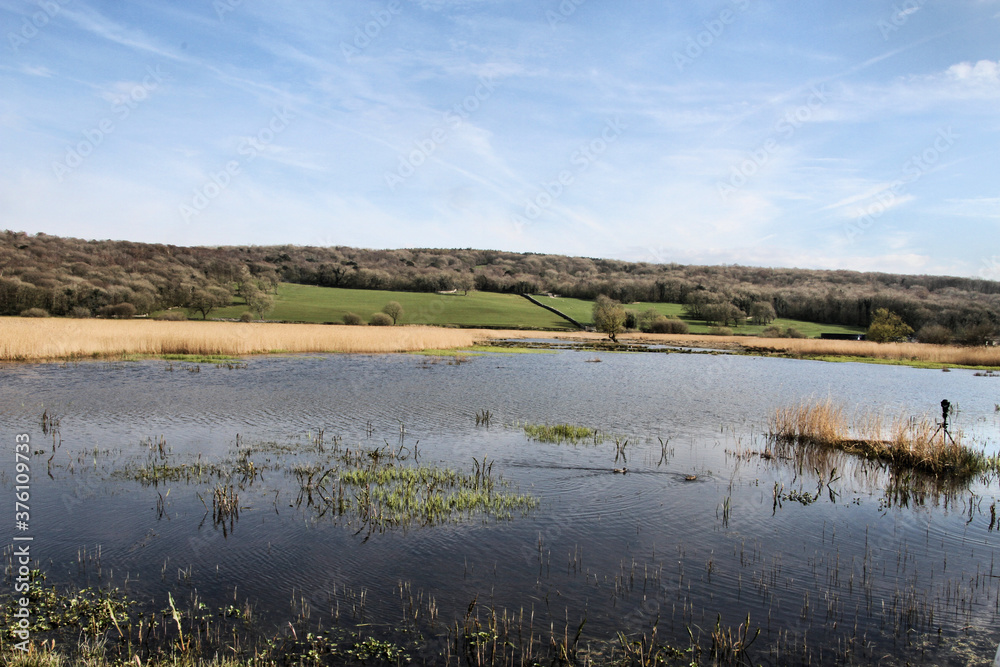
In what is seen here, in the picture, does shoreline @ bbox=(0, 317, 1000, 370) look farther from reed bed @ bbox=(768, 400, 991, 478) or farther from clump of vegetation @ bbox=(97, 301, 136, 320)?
reed bed @ bbox=(768, 400, 991, 478)

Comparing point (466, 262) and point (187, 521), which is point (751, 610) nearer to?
point (187, 521)

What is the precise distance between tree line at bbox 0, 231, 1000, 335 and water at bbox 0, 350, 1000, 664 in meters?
54.8

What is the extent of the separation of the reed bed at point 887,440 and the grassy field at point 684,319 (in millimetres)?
67445

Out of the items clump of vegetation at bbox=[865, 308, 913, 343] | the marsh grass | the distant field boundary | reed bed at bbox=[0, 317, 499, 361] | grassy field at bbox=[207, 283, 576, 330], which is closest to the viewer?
the marsh grass

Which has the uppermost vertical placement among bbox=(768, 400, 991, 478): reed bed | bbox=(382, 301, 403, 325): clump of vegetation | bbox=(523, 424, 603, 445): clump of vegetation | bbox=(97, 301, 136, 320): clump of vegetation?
bbox=(382, 301, 403, 325): clump of vegetation

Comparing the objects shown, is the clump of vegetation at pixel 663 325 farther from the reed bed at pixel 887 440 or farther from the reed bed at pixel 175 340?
the reed bed at pixel 887 440

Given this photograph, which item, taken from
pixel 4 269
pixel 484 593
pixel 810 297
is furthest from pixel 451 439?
pixel 810 297

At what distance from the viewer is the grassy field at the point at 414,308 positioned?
74.8 m

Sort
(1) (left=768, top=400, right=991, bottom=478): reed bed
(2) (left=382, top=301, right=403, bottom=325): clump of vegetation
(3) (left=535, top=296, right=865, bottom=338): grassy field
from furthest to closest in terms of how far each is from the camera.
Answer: (3) (left=535, top=296, right=865, bottom=338): grassy field < (2) (left=382, top=301, right=403, bottom=325): clump of vegetation < (1) (left=768, top=400, right=991, bottom=478): reed bed

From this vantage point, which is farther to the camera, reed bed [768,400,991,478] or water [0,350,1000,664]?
reed bed [768,400,991,478]

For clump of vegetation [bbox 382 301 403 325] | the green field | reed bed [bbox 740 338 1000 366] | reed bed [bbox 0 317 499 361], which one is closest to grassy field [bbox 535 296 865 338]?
the green field

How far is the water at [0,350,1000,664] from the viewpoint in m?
6.64

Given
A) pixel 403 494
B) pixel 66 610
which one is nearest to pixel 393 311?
pixel 403 494

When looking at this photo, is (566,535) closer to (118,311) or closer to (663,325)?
(118,311)
